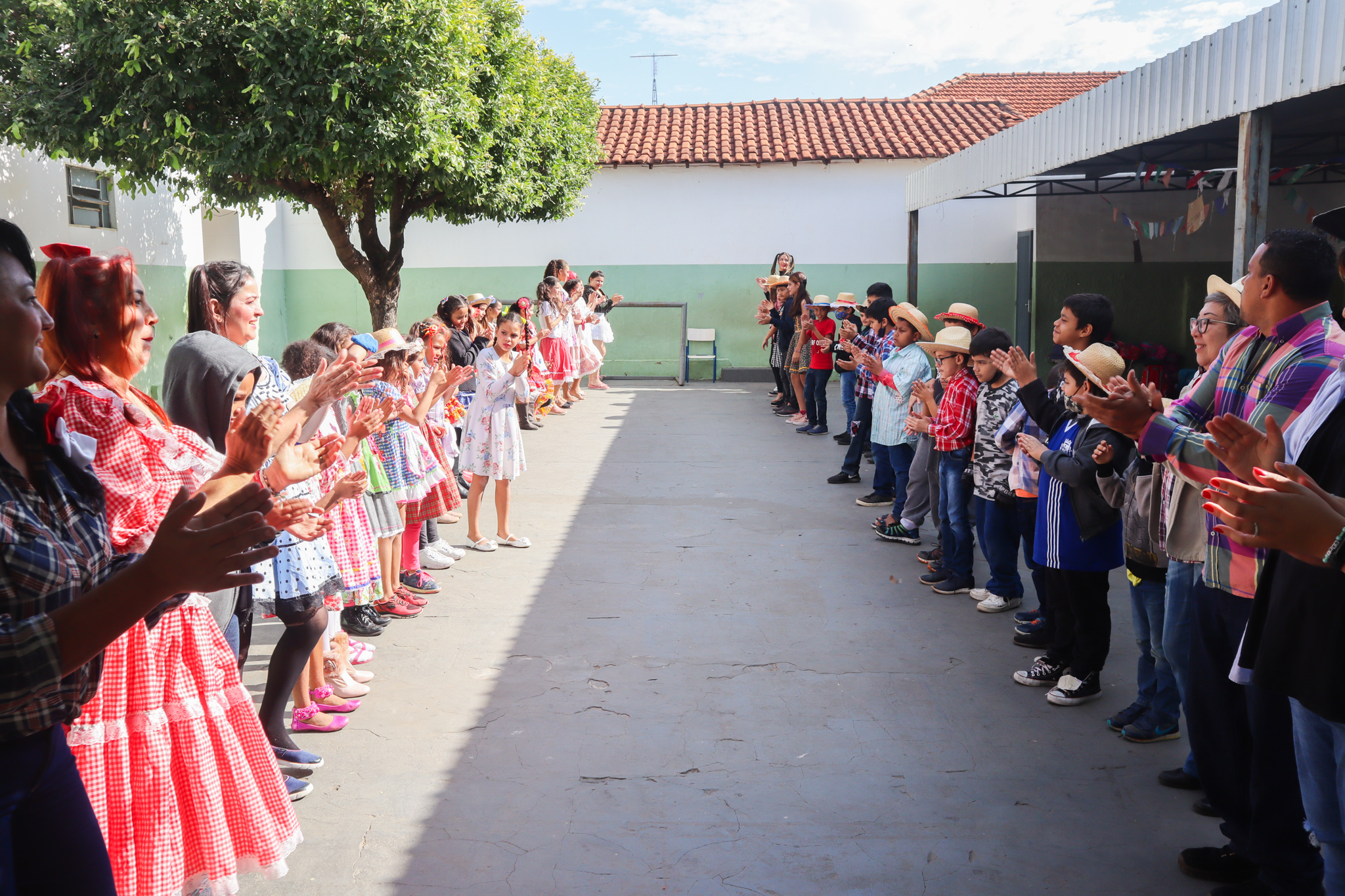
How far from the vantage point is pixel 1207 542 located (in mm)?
2822

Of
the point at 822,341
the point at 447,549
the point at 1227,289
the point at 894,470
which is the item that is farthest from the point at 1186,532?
the point at 822,341

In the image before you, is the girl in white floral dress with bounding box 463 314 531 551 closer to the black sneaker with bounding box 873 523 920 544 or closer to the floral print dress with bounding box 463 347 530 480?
the floral print dress with bounding box 463 347 530 480

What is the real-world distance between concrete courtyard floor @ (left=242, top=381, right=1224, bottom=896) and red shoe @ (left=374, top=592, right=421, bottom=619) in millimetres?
78

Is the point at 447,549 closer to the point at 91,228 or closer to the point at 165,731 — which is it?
the point at 165,731

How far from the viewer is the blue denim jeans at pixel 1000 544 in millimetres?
5090

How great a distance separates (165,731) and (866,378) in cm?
652

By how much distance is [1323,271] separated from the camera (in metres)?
2.60

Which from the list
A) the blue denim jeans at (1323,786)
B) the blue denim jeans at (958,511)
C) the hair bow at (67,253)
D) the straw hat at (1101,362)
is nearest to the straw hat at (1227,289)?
the straw hat at (1101,362)

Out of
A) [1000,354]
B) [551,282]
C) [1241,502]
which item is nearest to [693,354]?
[551,282]

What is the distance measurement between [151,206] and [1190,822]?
13.3m

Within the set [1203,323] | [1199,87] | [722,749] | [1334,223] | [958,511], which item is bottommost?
[722,749]

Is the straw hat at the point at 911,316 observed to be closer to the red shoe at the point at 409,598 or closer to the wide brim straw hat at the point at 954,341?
the wide brim straw hat at the point at 954,341

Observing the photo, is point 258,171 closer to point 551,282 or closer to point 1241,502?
point 551,282

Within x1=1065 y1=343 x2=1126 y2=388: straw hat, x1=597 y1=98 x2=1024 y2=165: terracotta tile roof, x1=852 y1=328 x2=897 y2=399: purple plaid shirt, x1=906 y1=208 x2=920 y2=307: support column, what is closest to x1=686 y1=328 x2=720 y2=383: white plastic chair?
x1=597 y1=98 x2=1024 y2=165: terracotta tile roof
